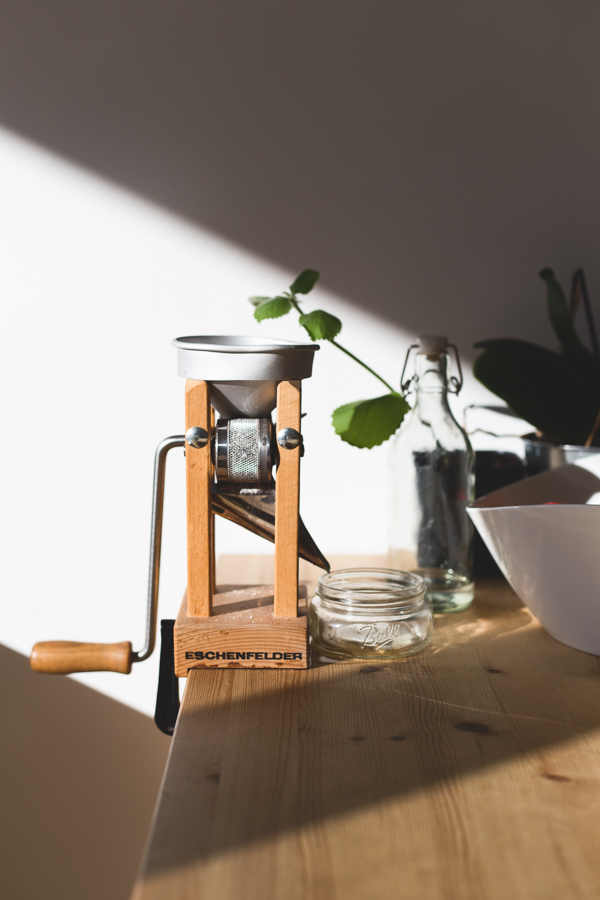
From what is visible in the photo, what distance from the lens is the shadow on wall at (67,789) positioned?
115 centimetres

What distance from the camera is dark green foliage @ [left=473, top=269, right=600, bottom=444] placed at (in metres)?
0.96

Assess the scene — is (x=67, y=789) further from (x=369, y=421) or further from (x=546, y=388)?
(x=546, y=388)

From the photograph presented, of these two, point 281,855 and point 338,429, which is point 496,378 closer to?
point 338,429

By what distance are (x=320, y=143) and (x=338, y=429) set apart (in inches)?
18.7

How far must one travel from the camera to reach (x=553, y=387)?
980mm


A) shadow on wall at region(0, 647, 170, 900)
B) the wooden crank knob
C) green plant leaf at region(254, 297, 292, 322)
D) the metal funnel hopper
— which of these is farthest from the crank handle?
shadow on wall at region(0, 647, 170, 900)

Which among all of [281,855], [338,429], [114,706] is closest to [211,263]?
[338,429]

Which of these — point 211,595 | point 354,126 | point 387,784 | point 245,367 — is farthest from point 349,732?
point 354,126

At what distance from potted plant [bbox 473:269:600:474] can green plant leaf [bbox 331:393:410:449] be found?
0.18 metres

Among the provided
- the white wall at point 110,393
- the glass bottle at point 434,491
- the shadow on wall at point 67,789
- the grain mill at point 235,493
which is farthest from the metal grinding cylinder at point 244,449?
the shadow on wall at point 67,789

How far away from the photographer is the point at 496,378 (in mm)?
961

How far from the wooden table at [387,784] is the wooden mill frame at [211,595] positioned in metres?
0.02

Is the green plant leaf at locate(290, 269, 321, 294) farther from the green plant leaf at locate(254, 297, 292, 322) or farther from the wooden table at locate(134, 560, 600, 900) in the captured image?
the wooden table at locate(134, 560, 600, 900)

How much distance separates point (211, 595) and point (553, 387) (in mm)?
537
